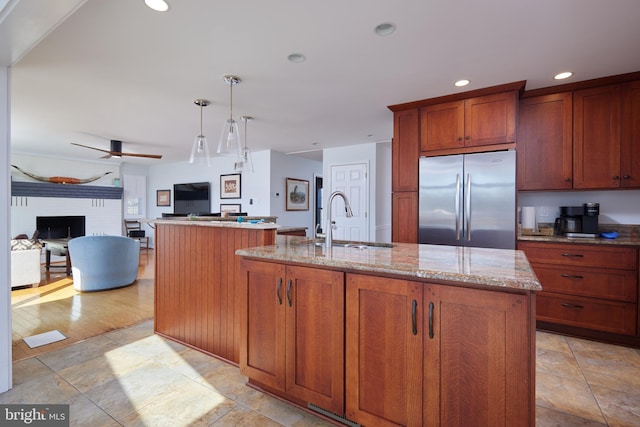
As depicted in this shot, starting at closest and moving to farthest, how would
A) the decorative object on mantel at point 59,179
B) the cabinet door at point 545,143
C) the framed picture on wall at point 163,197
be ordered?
the cabinet door at point 545,143
the decorative object on mantel at point 59,179
the framed picture on wall at point 163,197

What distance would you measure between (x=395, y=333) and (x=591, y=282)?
8.20 ft

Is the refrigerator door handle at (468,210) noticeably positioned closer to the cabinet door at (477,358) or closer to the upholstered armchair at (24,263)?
the cabinet door at (477,358)

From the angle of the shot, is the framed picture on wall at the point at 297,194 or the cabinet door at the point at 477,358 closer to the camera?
the cabinet door at the point at 477,358

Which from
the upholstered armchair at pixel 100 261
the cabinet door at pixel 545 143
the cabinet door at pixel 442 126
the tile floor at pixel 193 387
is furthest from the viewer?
the upholstered armchair at pixel 100 261

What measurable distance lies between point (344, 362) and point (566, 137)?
3.14m

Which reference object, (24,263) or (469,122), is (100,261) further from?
(469,122)

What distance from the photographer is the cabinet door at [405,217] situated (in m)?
3.43

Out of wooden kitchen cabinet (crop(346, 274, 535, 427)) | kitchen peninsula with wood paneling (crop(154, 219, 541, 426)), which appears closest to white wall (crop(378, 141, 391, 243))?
kitchen peninsula with wood paneling (crop(154, 219, 541, 426))

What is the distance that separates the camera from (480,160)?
305 centimetres

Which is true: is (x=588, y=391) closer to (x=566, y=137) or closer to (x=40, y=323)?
(x=566, y=137)

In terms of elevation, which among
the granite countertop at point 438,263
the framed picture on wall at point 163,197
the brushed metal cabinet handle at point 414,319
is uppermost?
the framed picture on wall at point 163,197

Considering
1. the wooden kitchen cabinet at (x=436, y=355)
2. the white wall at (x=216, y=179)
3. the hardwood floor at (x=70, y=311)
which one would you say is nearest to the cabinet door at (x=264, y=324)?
the wooden kitchen cabinet at (x=436, y=355)

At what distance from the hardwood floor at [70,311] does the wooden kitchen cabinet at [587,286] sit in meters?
4.05

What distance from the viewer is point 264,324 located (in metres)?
1.85
